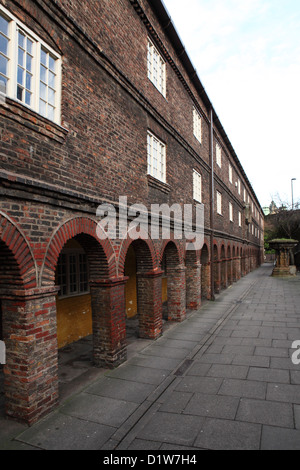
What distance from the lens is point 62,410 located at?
186 inches

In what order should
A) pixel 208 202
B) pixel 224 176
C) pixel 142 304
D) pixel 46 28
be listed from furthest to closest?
pixel 224 176 → pixel 208 202 → pixel 142 304 → pixel 46 28

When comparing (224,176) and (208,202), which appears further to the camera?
(224,176)

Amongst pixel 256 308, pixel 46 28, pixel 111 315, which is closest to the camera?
pixel 46 28

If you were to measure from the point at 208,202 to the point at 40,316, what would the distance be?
11603 millimetres

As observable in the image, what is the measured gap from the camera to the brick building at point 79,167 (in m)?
4.26

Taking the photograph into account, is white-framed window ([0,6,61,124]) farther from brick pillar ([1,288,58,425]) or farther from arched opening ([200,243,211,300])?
arched opening ([200,243,211,300])

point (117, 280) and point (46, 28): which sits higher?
point (46, 28)

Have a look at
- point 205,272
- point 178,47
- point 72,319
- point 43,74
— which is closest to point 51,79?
point 43,74

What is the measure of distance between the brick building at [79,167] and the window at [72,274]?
0.10ft

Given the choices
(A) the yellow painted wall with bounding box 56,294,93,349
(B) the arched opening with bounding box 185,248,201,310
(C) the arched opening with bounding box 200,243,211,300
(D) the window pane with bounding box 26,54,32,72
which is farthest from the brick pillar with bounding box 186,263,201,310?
(D) the window pane with bounding box 26,54,32,72

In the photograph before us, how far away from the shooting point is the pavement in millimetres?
3922

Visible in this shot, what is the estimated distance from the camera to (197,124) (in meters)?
13.6

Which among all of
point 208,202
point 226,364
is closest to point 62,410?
point 226,364

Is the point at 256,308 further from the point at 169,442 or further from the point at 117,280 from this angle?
the point at 169,442
